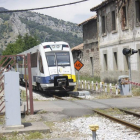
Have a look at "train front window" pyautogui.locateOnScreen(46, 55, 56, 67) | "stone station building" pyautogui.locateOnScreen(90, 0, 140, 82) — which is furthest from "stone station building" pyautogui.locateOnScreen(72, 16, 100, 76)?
"train front window" pyautogui.locateOnScreen(46, 55, 56, 67)

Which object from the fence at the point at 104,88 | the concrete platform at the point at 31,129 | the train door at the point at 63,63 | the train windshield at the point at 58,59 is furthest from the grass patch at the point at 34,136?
the fence at the point at 104,88

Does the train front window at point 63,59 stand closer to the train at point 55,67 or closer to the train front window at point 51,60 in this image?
the train at point 55,67

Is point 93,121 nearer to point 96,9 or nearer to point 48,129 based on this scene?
point 48,129

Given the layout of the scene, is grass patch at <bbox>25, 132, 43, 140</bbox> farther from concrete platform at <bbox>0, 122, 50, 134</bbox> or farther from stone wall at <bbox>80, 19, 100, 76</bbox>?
stone wall at <bbox>80, 19, 100, 76</bbox>

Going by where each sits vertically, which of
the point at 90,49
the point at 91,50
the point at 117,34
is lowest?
the point at 91,50

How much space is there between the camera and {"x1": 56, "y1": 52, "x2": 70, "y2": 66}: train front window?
76.9 feet

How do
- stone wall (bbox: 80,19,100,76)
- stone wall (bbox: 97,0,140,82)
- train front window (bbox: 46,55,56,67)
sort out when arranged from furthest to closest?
stone wall (bbox: 80,19,100,76)
stone wall (bbox: 97,0,140,82)
train front window (bbox: 46,55,56,67)

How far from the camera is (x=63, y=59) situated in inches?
928

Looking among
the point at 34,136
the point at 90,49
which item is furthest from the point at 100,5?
the point at 34,136

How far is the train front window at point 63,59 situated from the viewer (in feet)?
76.9

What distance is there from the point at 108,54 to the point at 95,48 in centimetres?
687

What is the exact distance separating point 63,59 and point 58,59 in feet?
1.06

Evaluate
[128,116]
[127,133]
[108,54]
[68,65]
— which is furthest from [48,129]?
[108,54]

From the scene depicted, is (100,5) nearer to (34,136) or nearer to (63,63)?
(63,63)
